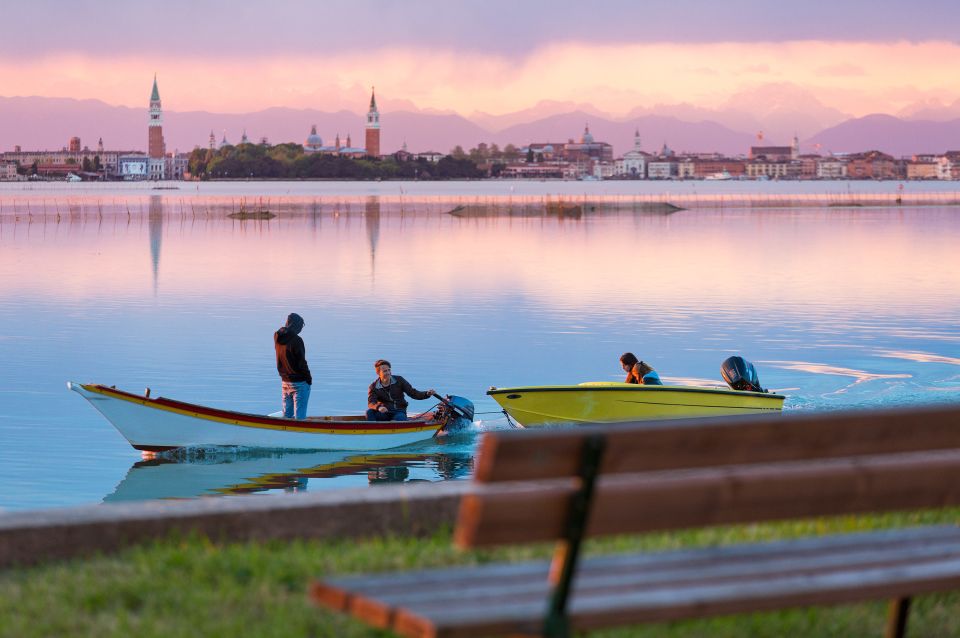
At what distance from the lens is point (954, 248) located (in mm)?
67875

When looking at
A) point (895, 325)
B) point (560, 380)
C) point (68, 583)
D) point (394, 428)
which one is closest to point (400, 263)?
point (895, 325)

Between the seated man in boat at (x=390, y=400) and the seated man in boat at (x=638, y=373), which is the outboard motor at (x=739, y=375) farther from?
the seated man in boat at (x=390, y=400)

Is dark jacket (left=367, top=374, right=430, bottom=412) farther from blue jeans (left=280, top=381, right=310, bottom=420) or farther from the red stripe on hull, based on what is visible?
blue jeans (left=280, top=381, right=310, bottom=420)

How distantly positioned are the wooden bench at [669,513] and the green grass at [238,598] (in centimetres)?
72

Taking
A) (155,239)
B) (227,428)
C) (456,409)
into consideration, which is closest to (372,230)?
(155,239)

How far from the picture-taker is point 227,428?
60.8 feet

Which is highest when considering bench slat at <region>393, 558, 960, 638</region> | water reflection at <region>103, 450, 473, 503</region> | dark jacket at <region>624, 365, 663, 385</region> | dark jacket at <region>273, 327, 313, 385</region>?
bench slat at <region>393, 558, 960, 638</region>

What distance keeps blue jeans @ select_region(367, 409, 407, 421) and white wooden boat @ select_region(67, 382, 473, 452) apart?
0.12 meters

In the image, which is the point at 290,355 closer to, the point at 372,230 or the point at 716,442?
the point at 716,442

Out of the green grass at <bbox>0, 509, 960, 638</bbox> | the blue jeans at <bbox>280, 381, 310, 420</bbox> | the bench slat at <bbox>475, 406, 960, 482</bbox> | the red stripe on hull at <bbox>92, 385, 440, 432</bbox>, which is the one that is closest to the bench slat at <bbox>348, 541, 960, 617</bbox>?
the bench slat at <bbox>475, 406, 960, 482</bbox>

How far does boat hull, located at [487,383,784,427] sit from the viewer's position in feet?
60.3

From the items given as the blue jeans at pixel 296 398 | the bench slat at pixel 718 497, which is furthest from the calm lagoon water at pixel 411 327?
the bench slat at pixel 718 497

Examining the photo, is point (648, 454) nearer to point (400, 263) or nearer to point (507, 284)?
point (507, 284)

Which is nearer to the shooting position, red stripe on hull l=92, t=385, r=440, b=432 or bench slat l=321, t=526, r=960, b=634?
bench slat l=321, t=526, r=960, b=634
